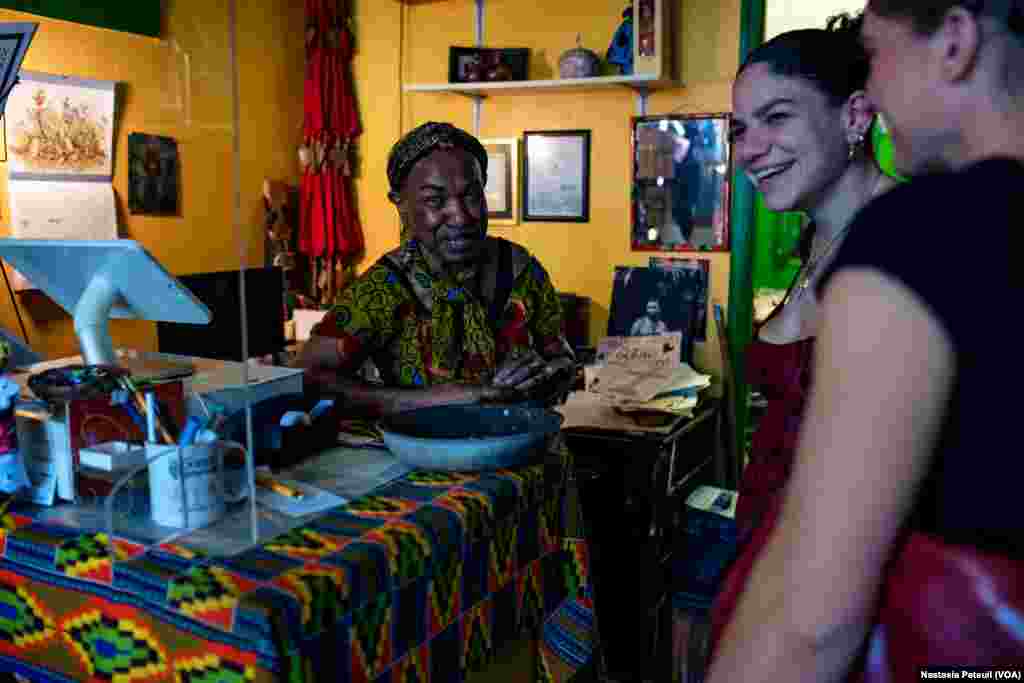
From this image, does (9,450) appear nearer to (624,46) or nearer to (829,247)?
(829,247)

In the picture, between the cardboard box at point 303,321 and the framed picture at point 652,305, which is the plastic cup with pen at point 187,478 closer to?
the framed picture at point 652,305

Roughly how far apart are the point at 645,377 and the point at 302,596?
2133mm

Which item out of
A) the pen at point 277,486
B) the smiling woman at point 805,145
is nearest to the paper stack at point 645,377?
the smiling woman at point 805,145

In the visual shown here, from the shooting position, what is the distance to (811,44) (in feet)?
4.47

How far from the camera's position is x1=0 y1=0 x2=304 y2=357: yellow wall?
2738 millimetres

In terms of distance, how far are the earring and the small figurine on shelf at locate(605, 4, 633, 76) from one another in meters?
1.79

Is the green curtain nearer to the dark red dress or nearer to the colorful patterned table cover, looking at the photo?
A: the colorful patterned table cover

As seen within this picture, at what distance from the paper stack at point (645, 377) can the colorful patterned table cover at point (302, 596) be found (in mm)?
1450

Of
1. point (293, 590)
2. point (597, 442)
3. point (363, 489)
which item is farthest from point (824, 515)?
point (597, 442)

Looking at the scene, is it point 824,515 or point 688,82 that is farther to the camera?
point 688,82

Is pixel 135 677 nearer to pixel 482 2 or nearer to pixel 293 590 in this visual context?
pixel 293 590

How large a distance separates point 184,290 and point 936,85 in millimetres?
1007

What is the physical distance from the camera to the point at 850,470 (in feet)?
2.07

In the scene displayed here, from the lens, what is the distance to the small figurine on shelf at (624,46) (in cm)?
305
